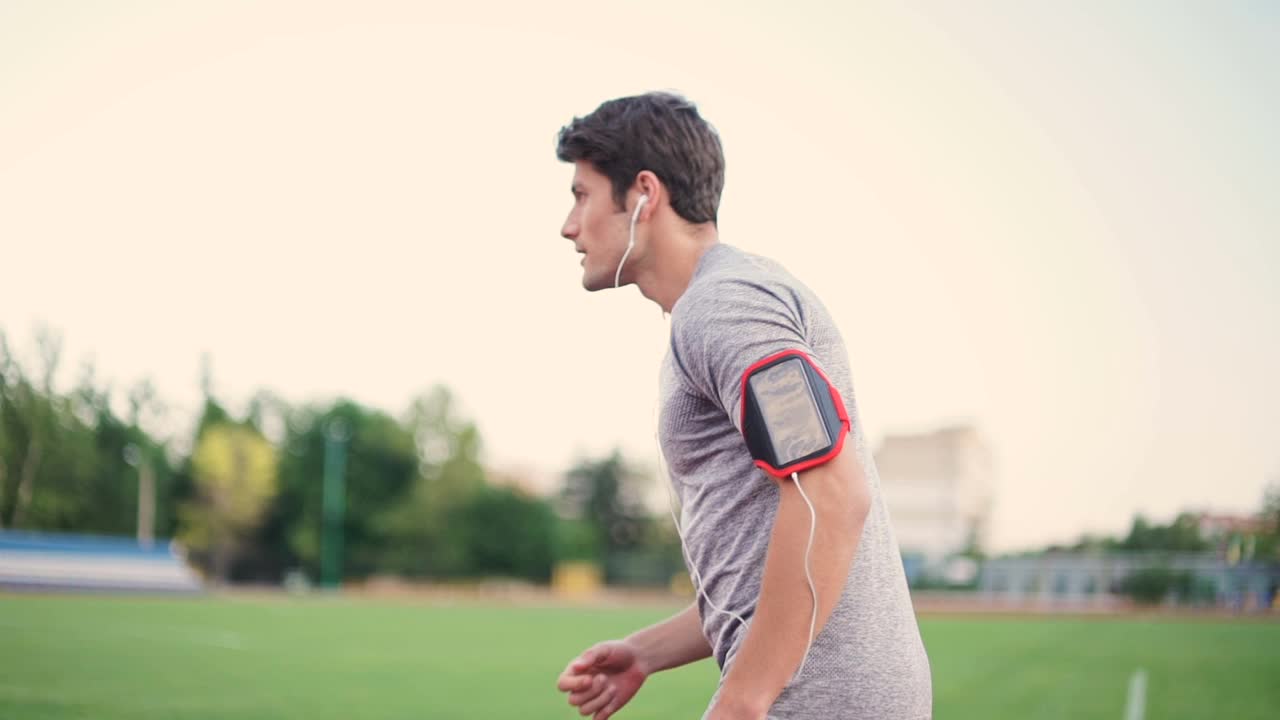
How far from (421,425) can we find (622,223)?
63362 mm

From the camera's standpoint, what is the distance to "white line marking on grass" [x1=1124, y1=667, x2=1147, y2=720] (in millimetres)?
9656

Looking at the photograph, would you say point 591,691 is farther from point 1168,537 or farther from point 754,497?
point 1168,537

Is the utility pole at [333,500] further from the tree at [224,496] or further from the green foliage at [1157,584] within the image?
the green foliage at [1157,584]

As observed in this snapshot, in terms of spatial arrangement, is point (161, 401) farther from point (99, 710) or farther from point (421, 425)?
point (99, 710)

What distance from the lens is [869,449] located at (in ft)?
6.04

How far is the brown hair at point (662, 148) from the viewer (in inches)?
76.5

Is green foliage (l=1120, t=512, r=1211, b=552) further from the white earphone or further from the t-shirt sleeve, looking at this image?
the t-shirt sleeve

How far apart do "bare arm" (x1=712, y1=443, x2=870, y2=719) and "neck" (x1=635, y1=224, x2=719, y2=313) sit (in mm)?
537

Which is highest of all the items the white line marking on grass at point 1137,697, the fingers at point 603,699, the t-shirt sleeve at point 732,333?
the t-shirt sleeve at point 732,333

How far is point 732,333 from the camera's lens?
1.62m

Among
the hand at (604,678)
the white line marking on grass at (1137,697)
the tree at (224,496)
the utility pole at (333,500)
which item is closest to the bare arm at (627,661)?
the hand at (604,678)

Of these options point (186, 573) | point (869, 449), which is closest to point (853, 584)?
point (869, 449)

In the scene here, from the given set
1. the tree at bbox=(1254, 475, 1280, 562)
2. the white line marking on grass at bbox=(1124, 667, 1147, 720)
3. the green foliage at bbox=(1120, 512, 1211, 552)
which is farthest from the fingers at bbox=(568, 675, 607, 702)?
the green foliage at bbox=(1120, 512, 1211, 552)

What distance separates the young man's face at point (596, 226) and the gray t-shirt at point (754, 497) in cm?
19
